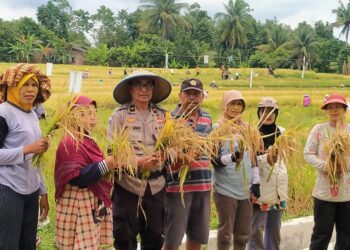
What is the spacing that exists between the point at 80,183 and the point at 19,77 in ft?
2.16

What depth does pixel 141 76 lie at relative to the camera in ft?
8.77

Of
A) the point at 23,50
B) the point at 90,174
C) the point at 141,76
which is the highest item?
the point at 23,50

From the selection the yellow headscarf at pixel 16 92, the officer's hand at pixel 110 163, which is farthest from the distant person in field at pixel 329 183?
the yellow headscarf at pixel 16 92

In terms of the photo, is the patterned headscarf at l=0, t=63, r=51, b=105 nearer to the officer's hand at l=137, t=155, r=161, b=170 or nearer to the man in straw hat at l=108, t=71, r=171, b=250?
the man in straw hat at l=108, t=71, r=171, b=250

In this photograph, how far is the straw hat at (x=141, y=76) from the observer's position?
269 cm

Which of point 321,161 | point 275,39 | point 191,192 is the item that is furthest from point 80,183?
point 275,39

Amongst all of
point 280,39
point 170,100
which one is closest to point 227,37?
point 280,39

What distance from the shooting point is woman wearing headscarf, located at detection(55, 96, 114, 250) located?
2365 millimetres

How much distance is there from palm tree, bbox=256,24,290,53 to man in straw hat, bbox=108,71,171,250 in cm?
4416

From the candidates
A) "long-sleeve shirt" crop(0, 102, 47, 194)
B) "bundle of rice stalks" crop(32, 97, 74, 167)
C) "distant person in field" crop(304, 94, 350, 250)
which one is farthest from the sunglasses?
"distant person in field" crop(304, 94, 350, 250)

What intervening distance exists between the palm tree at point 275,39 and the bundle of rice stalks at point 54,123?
4457 cm

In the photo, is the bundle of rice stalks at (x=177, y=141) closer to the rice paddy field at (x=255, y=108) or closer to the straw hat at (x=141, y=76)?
the straw hat at (x=141, y=76)

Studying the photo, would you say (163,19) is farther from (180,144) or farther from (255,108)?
(180,144)

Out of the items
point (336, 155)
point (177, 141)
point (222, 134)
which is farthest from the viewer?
point (336, 155)
